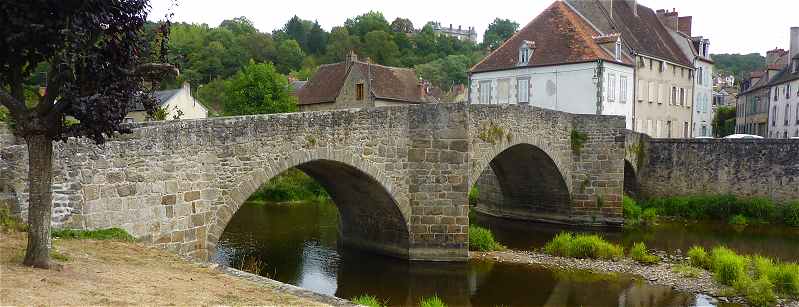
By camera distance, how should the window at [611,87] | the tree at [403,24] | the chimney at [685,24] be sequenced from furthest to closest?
the tree at [403,24]
the chimney at [685,24]
the window at [611,87]

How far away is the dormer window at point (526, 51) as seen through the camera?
26.5m

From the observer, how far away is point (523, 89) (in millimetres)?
26828

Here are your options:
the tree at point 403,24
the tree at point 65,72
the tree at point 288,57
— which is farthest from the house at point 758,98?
the tree at point 403,24

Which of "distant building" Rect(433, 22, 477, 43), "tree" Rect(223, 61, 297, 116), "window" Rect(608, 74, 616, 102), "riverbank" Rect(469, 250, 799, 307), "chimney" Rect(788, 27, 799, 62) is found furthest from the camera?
"distant building" Rect(433, 22, 477, 43)

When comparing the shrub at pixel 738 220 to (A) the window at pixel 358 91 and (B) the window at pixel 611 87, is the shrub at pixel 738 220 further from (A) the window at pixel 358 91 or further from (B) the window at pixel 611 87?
(A) the window at pixel 358 91

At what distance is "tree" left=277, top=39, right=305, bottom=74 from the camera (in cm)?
6077

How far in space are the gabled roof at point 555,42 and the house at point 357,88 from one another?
509cm

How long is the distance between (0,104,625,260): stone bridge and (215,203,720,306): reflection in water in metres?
0.77

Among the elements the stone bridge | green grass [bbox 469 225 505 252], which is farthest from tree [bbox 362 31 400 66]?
green grass [bbox 469 225 505 252]

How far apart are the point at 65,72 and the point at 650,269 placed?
12.5 metres

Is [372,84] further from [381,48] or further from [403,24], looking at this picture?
[403,24]

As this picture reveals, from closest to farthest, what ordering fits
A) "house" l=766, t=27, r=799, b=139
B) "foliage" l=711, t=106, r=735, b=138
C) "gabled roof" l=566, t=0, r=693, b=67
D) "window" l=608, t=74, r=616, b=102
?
1. "window" l=608, t=74, r=616, b=102
2. "gabled roof" l=566, t=0, r=693, b=67
3. "house" l=766, t=27, r=799, b=139
4. "foliage" l=711, t=106, r=735, b=138

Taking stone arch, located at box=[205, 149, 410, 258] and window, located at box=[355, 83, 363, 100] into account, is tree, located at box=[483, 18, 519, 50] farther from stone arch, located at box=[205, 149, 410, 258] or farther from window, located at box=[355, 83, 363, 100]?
stone arch, located at box=[205, 149, 410, 258]

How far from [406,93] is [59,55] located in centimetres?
2710
